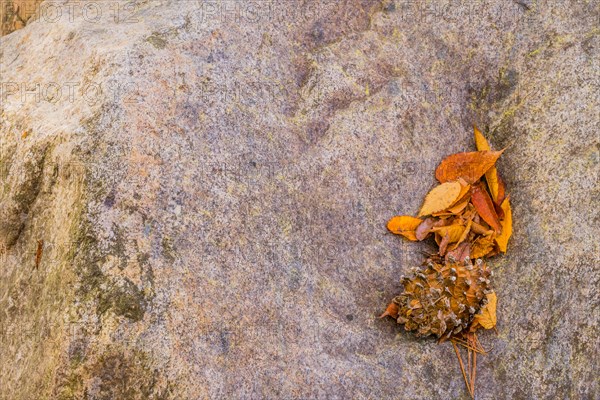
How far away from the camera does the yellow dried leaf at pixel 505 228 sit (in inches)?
98.3

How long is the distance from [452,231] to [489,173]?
1.02 feet

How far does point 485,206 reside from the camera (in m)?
2.59

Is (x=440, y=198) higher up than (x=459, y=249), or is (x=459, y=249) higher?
(x=440, y=198)

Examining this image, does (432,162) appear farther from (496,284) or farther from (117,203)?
(117,203)

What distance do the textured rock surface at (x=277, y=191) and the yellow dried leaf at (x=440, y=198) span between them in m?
0.05

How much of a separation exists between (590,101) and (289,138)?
116cm

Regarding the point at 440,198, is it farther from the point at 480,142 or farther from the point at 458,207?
the point at 480,142

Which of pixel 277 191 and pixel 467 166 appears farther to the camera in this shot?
pixel 467 166

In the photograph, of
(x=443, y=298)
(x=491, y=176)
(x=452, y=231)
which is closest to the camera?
(x=443, y=298)

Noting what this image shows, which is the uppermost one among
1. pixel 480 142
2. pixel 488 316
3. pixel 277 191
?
pixel 277 191

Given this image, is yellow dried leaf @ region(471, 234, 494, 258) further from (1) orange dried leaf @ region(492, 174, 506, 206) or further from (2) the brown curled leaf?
(1) orange dried leaf @ region(492, 174, 506, 206)

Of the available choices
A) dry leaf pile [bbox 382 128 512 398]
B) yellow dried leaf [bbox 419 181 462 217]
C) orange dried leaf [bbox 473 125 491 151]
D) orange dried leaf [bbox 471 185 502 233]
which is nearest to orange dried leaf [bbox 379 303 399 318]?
dry leaf pile [bbox 382 128 512 398]

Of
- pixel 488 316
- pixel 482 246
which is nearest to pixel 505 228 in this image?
pixel 482 246

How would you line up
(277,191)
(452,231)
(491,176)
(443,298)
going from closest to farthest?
1. (443,298)
2. (277,191)
3. (452,231)
4. (491,176)
